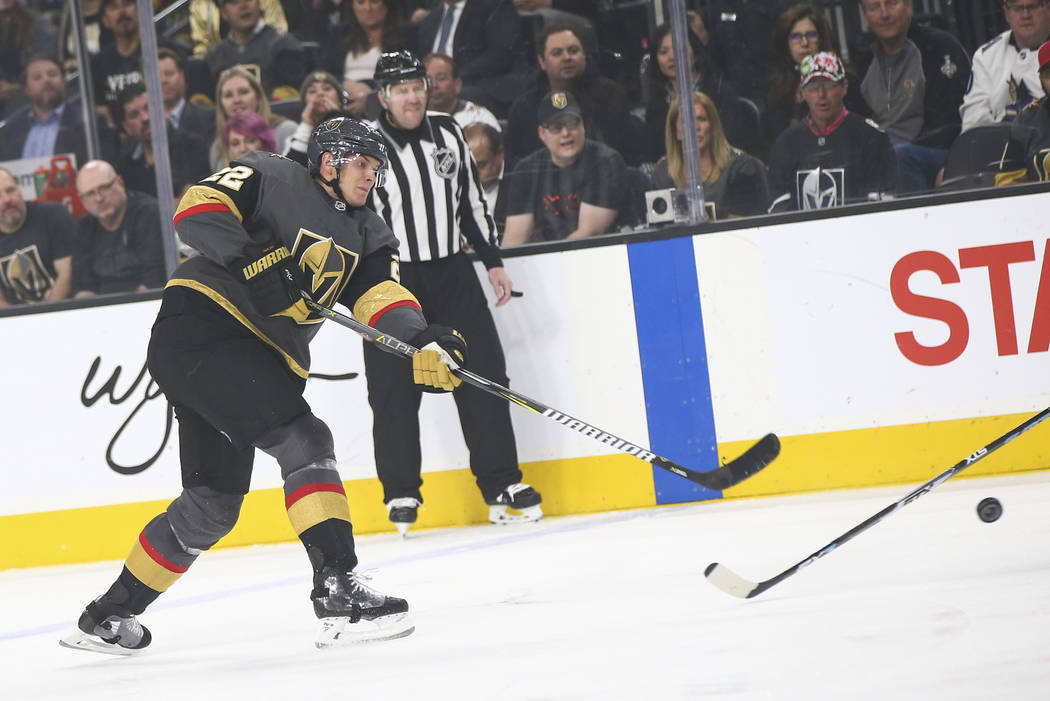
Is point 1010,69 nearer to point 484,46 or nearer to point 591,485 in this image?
point 484,46

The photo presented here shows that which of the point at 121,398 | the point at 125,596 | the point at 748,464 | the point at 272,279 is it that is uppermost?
the point at 272,279

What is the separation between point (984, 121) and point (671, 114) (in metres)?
1.01

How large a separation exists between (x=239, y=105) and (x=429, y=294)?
138cm

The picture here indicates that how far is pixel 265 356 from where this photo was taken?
251 centimetres

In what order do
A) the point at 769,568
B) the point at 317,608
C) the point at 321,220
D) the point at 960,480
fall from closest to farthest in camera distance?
the point at 317,608 → the point at 321,220 → the point at 769,568 → the point at 960,480

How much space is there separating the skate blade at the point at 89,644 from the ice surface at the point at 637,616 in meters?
0.04

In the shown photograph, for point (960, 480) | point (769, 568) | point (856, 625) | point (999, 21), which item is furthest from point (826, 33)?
point (856, 625)

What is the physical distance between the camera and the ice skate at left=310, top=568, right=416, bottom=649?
238 centimetres

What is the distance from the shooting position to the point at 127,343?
4.00 meters

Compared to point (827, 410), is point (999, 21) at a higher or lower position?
higher

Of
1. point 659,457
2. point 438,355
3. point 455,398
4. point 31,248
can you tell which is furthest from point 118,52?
point 659,457

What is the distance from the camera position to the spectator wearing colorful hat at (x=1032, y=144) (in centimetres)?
377

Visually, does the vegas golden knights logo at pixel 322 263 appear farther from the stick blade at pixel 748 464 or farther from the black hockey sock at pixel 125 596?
the stick blade at pixel 748 464

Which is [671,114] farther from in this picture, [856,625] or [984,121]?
[856,625]
